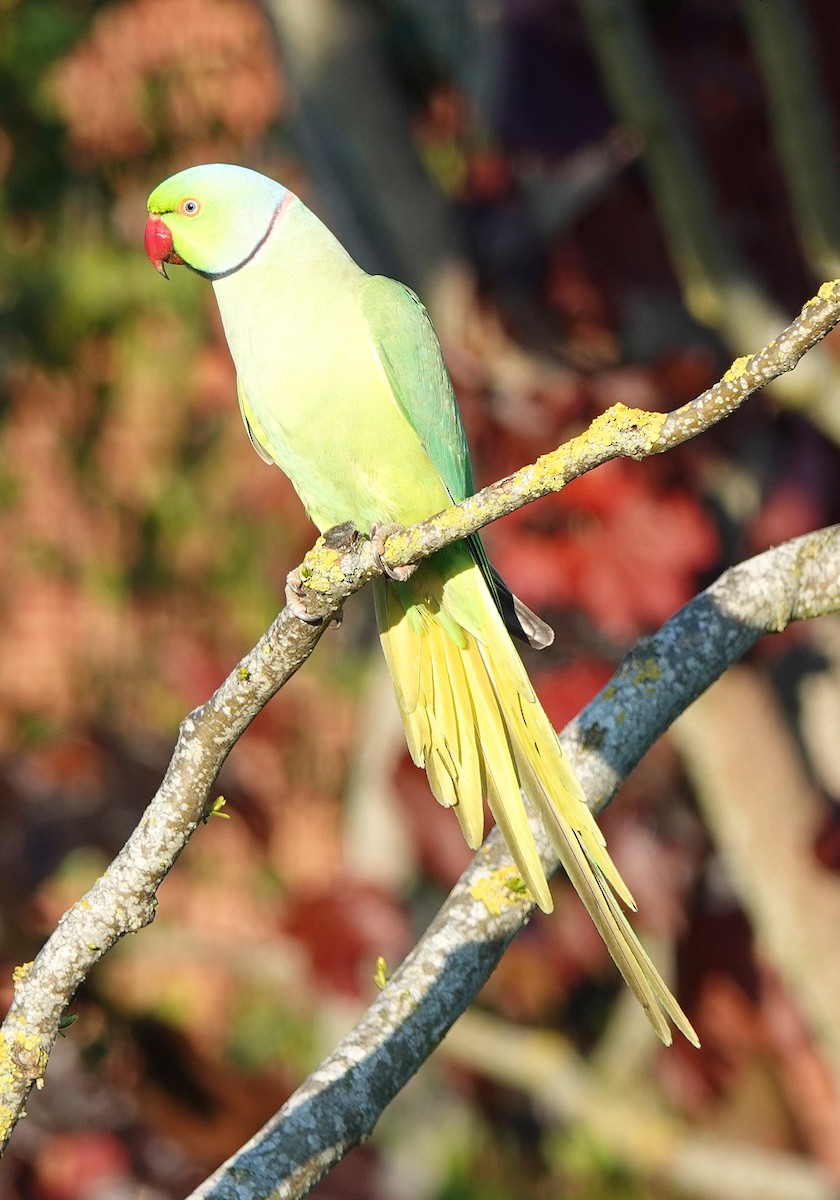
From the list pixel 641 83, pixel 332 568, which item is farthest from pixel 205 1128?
pixel 641 83

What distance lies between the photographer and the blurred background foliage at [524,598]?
244cm

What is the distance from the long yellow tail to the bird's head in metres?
0.54

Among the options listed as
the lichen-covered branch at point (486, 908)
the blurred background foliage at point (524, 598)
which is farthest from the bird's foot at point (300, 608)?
the blurred background foliage at point (524, 598)

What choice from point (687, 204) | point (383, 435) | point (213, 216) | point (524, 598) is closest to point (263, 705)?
point (383, 435)

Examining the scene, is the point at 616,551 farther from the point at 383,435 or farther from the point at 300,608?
the point at 300,608

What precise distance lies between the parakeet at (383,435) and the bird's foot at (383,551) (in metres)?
0.12

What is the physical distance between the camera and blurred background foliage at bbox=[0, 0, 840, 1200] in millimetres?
2438

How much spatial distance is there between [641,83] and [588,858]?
1.53 metres

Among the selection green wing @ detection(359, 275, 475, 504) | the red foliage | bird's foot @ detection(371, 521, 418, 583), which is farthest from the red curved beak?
the red foliage

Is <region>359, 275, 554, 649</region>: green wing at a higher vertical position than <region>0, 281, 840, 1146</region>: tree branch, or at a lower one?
higher

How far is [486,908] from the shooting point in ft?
5.19

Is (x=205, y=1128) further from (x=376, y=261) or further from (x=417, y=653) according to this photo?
(x=376, y=261)

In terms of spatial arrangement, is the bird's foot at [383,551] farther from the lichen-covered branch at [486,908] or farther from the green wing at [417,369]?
the lichen-covered branch at [486,908]

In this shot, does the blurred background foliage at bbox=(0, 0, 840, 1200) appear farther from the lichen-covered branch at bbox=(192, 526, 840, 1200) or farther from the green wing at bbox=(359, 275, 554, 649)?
the lichen-covered branch at bbox=(192, 526, 840, 1200)
